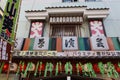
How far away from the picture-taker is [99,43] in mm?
8719

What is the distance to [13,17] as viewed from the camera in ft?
26.4

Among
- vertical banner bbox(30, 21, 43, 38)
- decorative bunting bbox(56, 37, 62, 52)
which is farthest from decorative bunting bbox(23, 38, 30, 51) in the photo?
decorative bunting bbox(56, 37, 62, 52)

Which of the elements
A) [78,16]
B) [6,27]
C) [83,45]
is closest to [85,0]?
[78,16]

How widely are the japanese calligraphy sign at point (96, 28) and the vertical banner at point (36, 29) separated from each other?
9.90 feet

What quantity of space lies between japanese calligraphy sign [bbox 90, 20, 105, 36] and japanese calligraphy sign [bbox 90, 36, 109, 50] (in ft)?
2.46

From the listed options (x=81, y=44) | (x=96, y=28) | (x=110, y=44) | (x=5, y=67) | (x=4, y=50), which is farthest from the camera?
(x=96, y=28)

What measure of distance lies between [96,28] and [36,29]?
356 cm

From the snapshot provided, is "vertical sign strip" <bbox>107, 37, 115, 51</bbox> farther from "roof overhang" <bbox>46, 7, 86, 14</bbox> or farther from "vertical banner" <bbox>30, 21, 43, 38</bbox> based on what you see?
"vertical banner" <bbox>30, 21, 43, 38</bbox>

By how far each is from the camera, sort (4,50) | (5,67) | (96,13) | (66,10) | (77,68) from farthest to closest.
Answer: (66,10)
(96,13)
(5,67)
(77,68)
(4,50)

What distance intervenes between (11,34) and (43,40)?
192 cm

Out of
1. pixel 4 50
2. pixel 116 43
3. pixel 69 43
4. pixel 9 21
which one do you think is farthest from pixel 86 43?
pixel 4 50

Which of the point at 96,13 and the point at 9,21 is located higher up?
the point at 96,13

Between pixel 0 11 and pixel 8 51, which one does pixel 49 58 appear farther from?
pixel 0 11

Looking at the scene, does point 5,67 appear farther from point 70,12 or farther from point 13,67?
point 70,12
